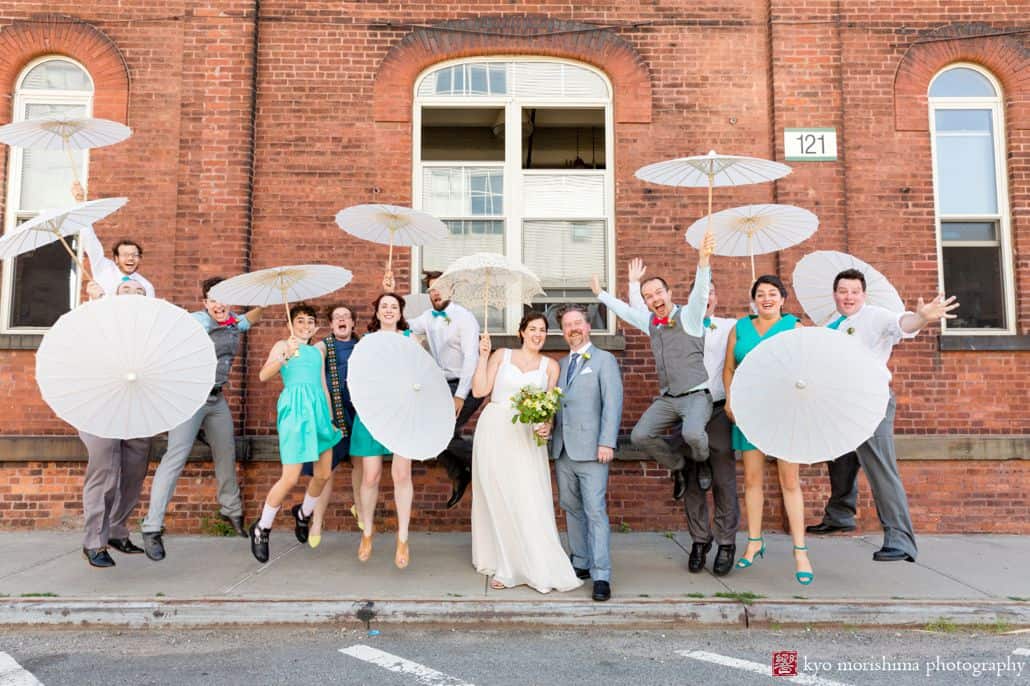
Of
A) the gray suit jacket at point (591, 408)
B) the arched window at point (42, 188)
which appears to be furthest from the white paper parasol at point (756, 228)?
the arched window at point (42, 188)

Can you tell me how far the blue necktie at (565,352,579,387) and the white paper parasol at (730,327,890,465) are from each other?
134cm

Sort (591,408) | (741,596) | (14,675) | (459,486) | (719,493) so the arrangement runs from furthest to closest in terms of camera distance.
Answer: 1. (459,486)
2. (719,493)
3. (591,408)
4. (741,596)
5. (14,675)

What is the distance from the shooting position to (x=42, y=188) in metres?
7.79

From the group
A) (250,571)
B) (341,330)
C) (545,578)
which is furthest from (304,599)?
(341,330)

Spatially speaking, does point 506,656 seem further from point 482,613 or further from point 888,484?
point 888,484

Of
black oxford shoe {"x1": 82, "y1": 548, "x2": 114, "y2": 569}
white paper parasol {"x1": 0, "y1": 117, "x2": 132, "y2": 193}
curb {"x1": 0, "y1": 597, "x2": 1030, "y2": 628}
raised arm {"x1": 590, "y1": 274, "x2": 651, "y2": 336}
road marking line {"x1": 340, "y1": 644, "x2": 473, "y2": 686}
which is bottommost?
road marking line {"x1": 340, "y1": 644, "x2": 473, "y2": 686}

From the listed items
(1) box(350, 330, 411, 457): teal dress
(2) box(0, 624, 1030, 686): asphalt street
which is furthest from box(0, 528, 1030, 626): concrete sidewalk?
(1) box(350, 330, 411, 457): teal dress

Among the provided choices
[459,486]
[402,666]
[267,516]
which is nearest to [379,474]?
[267,516]

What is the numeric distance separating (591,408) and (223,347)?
3.24m

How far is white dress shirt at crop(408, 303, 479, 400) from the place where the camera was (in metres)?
6.60

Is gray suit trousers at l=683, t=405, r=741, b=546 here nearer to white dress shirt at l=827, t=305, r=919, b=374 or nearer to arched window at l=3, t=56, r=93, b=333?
white dress shirt at l=827, t=305, r=919, b=374

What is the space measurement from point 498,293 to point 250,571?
9.73 ft

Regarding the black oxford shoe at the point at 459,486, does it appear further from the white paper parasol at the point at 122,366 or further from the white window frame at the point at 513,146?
the white paper parasol at the point at 122,366

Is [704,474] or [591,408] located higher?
[591,408]
